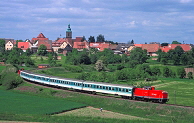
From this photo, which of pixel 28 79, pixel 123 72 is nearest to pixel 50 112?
pixel 28 79

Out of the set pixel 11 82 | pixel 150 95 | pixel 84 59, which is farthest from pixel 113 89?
pixel 84 59

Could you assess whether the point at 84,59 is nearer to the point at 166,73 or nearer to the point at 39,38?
the point at 166,73

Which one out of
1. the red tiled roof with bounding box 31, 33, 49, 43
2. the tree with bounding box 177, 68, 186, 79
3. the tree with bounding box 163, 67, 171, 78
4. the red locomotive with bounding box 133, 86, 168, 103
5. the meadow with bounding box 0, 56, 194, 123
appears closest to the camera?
the meadow with bounding box 0, 56, 194, 123

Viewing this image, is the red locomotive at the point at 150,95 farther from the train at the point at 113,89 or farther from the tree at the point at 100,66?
the tree at the point at 100,66

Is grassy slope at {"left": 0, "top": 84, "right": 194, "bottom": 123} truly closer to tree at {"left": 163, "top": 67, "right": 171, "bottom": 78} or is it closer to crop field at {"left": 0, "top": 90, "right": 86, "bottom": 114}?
crop field at {"left": 0, "top": 90, "right": 86, "bottom": 114}

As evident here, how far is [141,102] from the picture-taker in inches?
1731

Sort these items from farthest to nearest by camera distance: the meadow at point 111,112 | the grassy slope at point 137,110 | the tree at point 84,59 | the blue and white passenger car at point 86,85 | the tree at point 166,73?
the tree at point 84,59 → the tree at point 166,73 → the blue and white passenger car at point 86,85 → the grassy slope at point 137,110 → the meadow at point 111,112

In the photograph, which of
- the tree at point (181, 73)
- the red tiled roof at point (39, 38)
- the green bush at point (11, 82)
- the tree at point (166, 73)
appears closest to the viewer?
the green bush at point (11, 82)

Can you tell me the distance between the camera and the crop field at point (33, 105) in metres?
40.7

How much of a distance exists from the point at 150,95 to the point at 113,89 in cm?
630

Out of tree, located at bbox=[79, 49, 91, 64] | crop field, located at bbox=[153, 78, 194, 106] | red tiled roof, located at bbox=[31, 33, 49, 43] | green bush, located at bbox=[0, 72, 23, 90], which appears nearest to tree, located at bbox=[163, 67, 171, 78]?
crop field, located at bbox=[153, 78, 194, 106]

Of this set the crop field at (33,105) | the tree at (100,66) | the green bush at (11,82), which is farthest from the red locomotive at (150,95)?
the tree at (100,66)

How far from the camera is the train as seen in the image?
4453 centimetres

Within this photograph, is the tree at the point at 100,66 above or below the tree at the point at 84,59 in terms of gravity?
below
